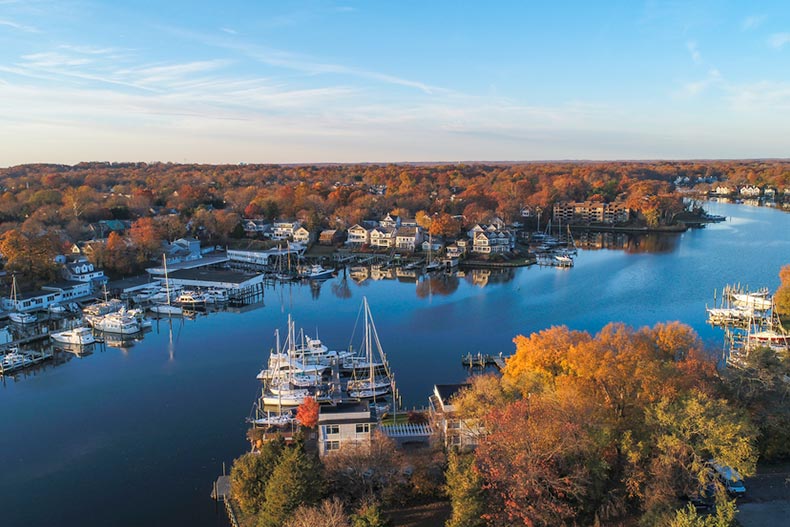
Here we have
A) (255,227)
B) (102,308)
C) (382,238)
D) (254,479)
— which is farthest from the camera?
(255,227)

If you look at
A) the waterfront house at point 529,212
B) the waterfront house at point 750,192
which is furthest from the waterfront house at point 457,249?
the waterfront house at point 750,192

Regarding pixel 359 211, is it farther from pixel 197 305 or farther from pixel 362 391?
pixel 362 391

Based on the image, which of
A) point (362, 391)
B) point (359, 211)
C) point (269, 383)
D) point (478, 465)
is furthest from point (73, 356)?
point (359, 211)


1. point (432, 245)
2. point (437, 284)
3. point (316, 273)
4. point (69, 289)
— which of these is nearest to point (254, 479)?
point (69, 289)

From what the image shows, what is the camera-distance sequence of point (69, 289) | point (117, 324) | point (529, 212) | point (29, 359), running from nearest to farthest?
1. point (29, 359)
2. point (117, 324)
3. point (69, 289)
4. point (529, 212)

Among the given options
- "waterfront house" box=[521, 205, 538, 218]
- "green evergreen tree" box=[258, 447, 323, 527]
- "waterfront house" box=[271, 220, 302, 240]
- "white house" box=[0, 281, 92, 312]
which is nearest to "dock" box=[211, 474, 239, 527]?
"green evergreen tree" box=[258, 447, 323, 527]

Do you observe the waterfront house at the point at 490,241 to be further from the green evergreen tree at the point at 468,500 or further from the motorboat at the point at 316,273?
the green evergreen tree at the point at 468,500

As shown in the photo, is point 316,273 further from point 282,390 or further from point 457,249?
point 282,390
